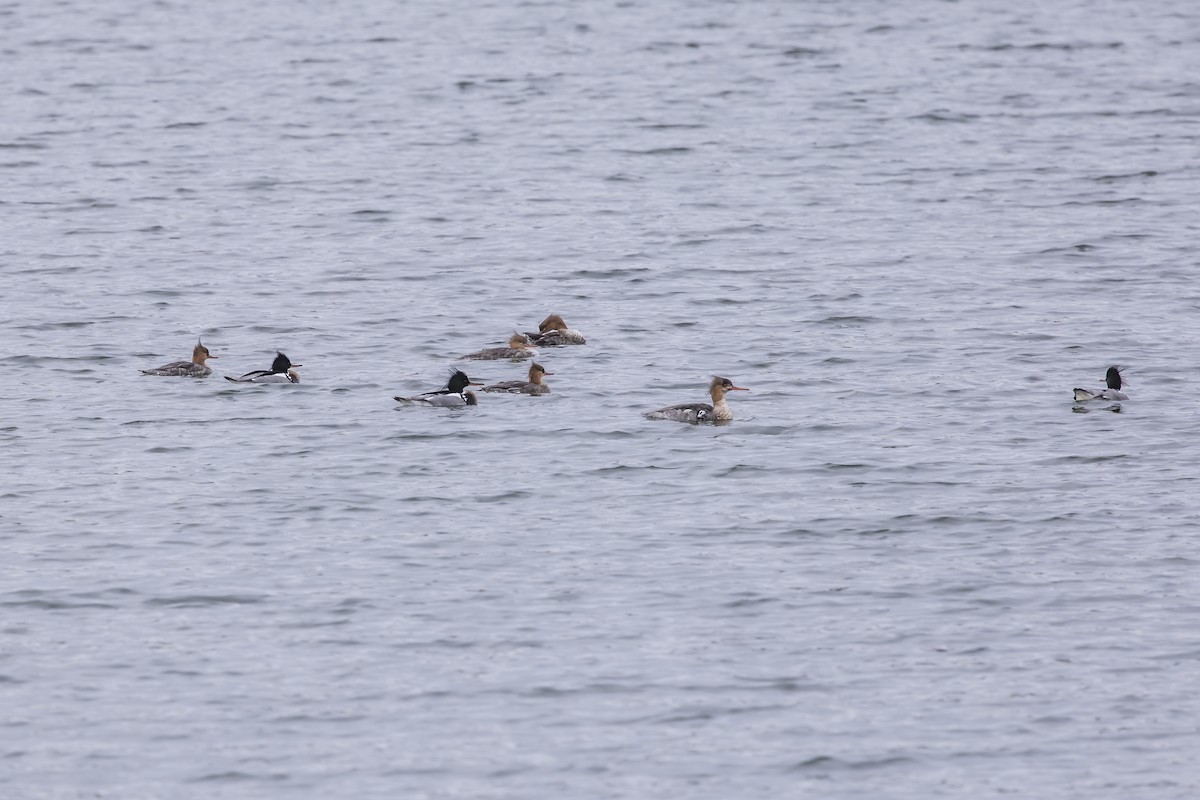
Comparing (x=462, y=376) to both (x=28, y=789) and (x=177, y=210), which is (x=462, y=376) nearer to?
(x=28, y=789)

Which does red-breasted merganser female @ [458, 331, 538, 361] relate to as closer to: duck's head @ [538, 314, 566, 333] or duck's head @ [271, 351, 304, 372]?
duck's head @ [538, 314, 566, 333]

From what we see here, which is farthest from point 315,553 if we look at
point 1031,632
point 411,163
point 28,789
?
point 411,163

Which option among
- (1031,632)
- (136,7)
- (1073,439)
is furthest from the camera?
(136,7)

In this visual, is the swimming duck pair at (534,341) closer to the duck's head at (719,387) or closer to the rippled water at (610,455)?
the rippled water at (610,455)

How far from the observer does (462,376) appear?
79.9 feet

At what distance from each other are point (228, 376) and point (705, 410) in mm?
6432

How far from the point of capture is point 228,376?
25875mm

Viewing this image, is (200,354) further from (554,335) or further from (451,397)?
(554,335)

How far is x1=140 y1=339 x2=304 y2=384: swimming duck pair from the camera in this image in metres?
25.2

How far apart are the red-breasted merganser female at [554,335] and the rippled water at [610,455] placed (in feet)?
1.50

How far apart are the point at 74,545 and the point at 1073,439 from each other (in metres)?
11.0

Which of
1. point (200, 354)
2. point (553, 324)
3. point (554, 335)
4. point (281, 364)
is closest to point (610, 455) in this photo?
point (281, 364)

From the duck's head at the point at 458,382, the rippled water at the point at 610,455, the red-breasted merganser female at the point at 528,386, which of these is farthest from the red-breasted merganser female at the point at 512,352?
the duck's head at the point at 458,382

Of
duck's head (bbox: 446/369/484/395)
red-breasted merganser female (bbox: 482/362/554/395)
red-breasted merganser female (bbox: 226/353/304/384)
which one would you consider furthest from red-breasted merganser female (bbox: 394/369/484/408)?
red-breasted merganser female (bbox: 226/353/304/384)
